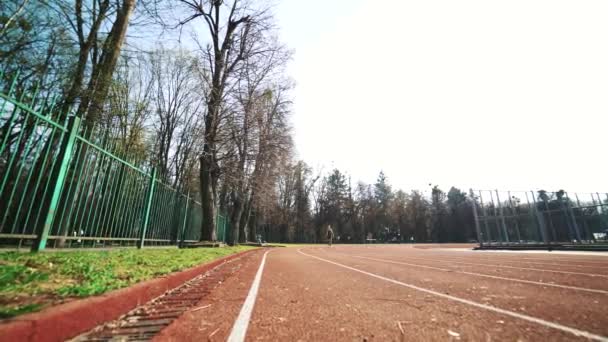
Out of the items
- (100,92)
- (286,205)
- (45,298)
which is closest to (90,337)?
(45,298)

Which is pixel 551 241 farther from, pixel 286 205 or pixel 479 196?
pixel 286 205

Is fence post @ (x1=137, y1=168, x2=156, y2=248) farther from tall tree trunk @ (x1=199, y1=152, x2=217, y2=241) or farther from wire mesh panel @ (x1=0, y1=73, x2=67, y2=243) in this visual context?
tall tree trunk @ (x1=199, y1=152, x2=217, y2=241)

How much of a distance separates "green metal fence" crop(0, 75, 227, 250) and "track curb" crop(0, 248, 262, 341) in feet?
7.99

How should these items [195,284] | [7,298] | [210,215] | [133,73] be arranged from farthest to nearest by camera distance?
1. [133,73]
2. [210,215]
3. [195,284]
4. [7,298]

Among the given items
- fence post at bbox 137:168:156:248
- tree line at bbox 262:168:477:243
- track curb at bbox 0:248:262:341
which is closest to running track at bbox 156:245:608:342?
track curb at bbox 0:248:262:341

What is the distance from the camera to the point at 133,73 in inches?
695

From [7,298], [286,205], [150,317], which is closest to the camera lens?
[7,298]

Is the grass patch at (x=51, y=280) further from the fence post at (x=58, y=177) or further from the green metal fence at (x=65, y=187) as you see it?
the green metal fence at (x=65, y=187)

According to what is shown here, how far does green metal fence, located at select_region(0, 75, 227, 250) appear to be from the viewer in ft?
13.1

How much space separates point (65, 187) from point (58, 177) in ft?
2.97

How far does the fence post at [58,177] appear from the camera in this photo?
14.2ft

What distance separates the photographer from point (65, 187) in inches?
205

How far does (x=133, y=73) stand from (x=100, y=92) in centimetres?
1164

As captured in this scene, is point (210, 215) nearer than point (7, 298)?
No
